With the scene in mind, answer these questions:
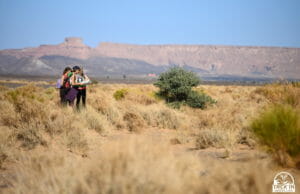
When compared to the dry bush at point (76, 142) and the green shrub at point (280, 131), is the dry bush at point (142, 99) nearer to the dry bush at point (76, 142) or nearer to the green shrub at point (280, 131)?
the dry bush at point (76, 142)

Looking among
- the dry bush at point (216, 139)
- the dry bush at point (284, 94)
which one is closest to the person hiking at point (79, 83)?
the dry bush at point (216, 139)

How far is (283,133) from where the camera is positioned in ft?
19.3

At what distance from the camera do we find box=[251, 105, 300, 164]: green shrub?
5785mm

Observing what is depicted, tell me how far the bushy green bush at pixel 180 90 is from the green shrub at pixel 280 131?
11.1 m

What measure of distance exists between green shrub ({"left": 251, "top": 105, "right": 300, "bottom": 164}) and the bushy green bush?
11.1 meters

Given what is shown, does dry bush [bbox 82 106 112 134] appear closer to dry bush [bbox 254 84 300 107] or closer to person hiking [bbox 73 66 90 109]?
person hiking [bbox 73 66 90 109]

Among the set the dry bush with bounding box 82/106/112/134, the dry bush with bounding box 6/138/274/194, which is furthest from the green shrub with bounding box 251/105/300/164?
the dry bush with bounding box 82/106/112/134

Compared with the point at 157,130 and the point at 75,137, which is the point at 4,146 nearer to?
the point at 75,137

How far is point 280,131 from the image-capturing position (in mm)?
5949

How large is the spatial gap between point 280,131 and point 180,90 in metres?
12.5

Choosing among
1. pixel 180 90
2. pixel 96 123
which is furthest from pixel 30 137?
pixel 180 90

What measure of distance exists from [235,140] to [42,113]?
5.34 m

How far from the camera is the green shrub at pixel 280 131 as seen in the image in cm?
579

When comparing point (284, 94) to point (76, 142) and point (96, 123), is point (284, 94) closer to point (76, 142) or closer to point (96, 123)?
point (96, 123)
